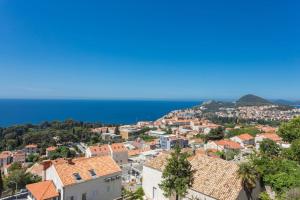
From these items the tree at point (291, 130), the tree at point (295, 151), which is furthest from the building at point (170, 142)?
the tree at point (295, 151)

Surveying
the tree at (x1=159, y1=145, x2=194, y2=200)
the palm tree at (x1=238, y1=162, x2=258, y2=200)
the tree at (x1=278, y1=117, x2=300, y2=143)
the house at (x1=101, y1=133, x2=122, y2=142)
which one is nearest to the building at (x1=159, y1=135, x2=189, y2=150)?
the house at (x1=101, y1=133, x2=122, y2=142)

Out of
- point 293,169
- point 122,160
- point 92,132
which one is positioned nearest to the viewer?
point 293,169

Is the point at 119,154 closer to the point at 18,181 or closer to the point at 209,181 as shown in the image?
the point at 18,181

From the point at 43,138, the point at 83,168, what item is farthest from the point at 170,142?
the point at 83,168

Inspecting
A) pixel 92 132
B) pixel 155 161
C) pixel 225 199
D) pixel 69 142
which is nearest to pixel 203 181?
pixel 225 199

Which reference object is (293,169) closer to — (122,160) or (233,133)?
(122,160)

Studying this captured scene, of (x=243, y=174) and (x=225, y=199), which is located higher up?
(x=243, y=174)
